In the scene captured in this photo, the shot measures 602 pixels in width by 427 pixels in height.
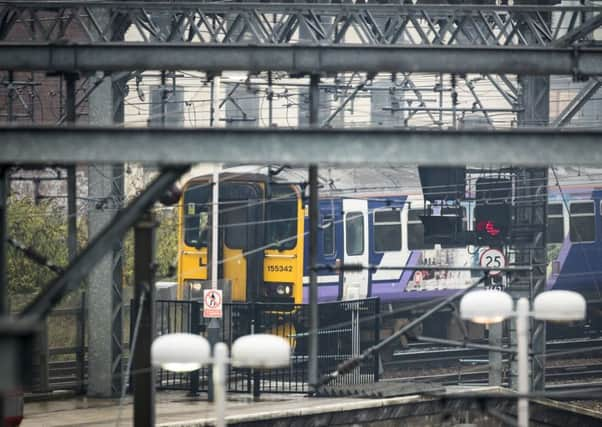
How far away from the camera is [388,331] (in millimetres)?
25969

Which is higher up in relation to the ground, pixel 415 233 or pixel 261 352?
pixel 415 233

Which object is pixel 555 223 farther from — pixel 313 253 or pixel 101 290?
pixel 313 253

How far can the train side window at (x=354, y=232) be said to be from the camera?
25.9 meters

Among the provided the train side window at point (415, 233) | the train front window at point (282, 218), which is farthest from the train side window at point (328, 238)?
the train side window at point (415, 233)

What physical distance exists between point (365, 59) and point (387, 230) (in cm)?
1207

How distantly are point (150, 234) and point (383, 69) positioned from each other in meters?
4.59

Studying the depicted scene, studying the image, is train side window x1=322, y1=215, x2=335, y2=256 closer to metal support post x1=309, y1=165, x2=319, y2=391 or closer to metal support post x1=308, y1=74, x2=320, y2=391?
metal support post x1=308, y1=74, x2=320, y2=391

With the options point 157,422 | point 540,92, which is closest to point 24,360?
point 157,422

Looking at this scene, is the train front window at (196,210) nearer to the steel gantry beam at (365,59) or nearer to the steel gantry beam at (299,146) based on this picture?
the steel gantry beam at (365,59)

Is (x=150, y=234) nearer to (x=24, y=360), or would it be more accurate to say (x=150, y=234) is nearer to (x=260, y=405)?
(x=24, y=360)

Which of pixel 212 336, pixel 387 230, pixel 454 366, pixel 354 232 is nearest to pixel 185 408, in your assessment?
pixel 212 336

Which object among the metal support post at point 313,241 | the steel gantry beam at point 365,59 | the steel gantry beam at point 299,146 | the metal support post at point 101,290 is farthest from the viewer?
the metal support post at point 101,290

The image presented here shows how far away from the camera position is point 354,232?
1024 inches

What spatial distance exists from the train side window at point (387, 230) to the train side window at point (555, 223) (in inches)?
139
